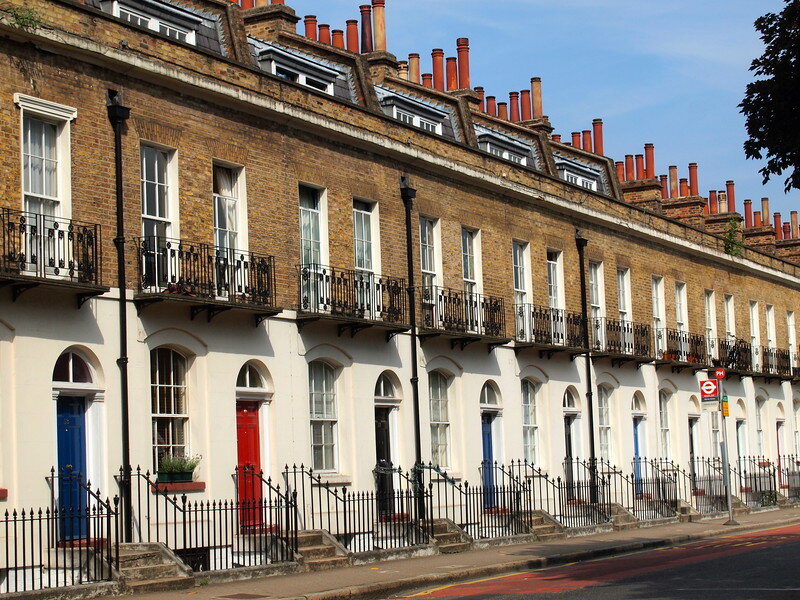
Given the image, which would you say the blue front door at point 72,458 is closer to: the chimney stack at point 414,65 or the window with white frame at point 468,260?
the window with white frame at point 468,260

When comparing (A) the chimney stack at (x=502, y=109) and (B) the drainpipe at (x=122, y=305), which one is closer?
(B) the drainpipe at (x=122, y=305)

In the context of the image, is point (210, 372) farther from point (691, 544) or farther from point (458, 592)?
point (691, 544)

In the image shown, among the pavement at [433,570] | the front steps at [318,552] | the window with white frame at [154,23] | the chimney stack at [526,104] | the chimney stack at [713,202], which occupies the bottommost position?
the pavement at [433,570]

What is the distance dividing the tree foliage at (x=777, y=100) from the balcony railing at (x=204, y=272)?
8.44 meters

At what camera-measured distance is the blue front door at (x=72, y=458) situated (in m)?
17.9

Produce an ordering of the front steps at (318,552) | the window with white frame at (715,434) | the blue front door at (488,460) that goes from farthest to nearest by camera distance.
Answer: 1. the window with white frame at (715,434)
2. the blue front door at (488,460)
3. the front steps at (318,552)

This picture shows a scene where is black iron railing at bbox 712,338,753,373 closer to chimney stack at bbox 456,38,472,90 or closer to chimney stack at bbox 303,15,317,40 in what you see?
chimney stack at bbox 456,38,472,90

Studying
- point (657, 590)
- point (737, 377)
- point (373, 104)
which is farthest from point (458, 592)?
point (737, 377)

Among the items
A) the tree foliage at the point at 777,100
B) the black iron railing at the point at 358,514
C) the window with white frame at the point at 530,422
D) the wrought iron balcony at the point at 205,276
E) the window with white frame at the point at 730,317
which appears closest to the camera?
the tree foliage at the point at 777,100

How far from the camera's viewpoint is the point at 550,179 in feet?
103

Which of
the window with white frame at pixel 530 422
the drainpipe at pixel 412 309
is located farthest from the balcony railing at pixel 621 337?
the drainpipe at pixel 412 309

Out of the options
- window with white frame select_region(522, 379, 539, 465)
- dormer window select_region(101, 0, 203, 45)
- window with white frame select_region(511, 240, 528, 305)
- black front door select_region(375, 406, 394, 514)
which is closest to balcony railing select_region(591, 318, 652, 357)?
window with white frame select_region(522, 379, 539, 465)

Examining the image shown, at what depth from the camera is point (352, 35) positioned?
30469mm

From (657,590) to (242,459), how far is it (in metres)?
7.91
